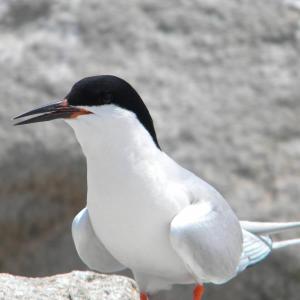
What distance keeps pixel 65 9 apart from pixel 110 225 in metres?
2.87

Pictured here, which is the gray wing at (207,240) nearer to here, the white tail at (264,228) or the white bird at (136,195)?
the white bird at (136,195)

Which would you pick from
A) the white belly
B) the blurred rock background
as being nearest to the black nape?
the white belly

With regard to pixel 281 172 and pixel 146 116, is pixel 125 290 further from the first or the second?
pixel 281 172

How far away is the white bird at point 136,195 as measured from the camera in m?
4.04

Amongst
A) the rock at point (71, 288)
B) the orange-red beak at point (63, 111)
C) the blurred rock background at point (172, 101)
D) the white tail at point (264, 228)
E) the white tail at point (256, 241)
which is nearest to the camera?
the orange-red beak at point (63, 111)

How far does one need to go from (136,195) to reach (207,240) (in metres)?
0.31

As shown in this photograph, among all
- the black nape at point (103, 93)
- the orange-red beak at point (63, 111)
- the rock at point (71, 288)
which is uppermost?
the black nape at point (103, 93)

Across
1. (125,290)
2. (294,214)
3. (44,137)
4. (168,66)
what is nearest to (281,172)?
(294,214)

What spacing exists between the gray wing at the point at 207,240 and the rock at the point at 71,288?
13.5 inches

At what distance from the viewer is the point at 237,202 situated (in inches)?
241

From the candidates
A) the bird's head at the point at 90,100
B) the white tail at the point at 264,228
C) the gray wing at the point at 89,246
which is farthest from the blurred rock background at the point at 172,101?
the bird's head at the point at 90,100

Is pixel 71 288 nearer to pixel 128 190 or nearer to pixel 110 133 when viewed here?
pixel 128 190

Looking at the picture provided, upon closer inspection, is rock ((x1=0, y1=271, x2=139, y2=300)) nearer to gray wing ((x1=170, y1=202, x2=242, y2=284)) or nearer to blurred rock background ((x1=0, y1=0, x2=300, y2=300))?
gray wing ((x1=170, y1=202, x2=242, y2=284))

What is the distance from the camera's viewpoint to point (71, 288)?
4289mm
